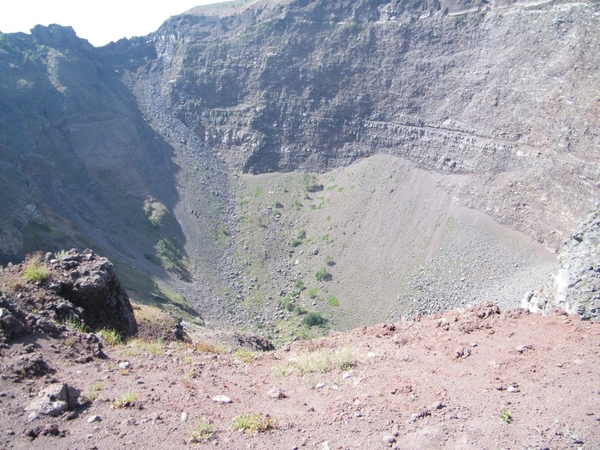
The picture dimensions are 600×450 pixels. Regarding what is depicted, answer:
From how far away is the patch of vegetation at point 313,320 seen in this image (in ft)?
144

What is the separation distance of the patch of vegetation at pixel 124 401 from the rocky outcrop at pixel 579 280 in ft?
32.6

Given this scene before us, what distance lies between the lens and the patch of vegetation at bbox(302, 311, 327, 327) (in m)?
43.9

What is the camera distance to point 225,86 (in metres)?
70.4

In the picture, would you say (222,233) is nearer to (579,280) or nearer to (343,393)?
(579,280)

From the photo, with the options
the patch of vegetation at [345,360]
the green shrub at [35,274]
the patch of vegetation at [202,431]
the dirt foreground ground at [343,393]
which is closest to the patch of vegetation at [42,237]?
the green shrub at [35,274]

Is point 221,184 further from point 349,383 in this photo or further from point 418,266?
point 349,383

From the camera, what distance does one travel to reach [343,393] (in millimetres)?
8852

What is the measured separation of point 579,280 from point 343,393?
8764 millimetres

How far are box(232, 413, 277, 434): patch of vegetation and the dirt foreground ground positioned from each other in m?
0.02

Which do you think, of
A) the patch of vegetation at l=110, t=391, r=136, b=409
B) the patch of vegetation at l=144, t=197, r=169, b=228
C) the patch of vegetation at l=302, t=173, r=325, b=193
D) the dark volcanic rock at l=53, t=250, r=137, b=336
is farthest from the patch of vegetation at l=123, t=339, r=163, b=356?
the patch of vegetation at l=302, t=173, r=325, b=193

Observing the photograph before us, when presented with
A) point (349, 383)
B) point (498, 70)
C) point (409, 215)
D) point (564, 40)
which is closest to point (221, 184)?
point (409, 215)

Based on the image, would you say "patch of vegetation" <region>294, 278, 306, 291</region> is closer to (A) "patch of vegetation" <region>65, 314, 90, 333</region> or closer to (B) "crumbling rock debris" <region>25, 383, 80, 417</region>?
(A) "patch of vegetation" <region>65, 314, 90, 333</region>

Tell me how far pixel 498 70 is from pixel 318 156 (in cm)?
2401

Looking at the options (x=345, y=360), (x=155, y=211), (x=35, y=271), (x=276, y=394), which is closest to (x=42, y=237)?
(x=155, y=211)
